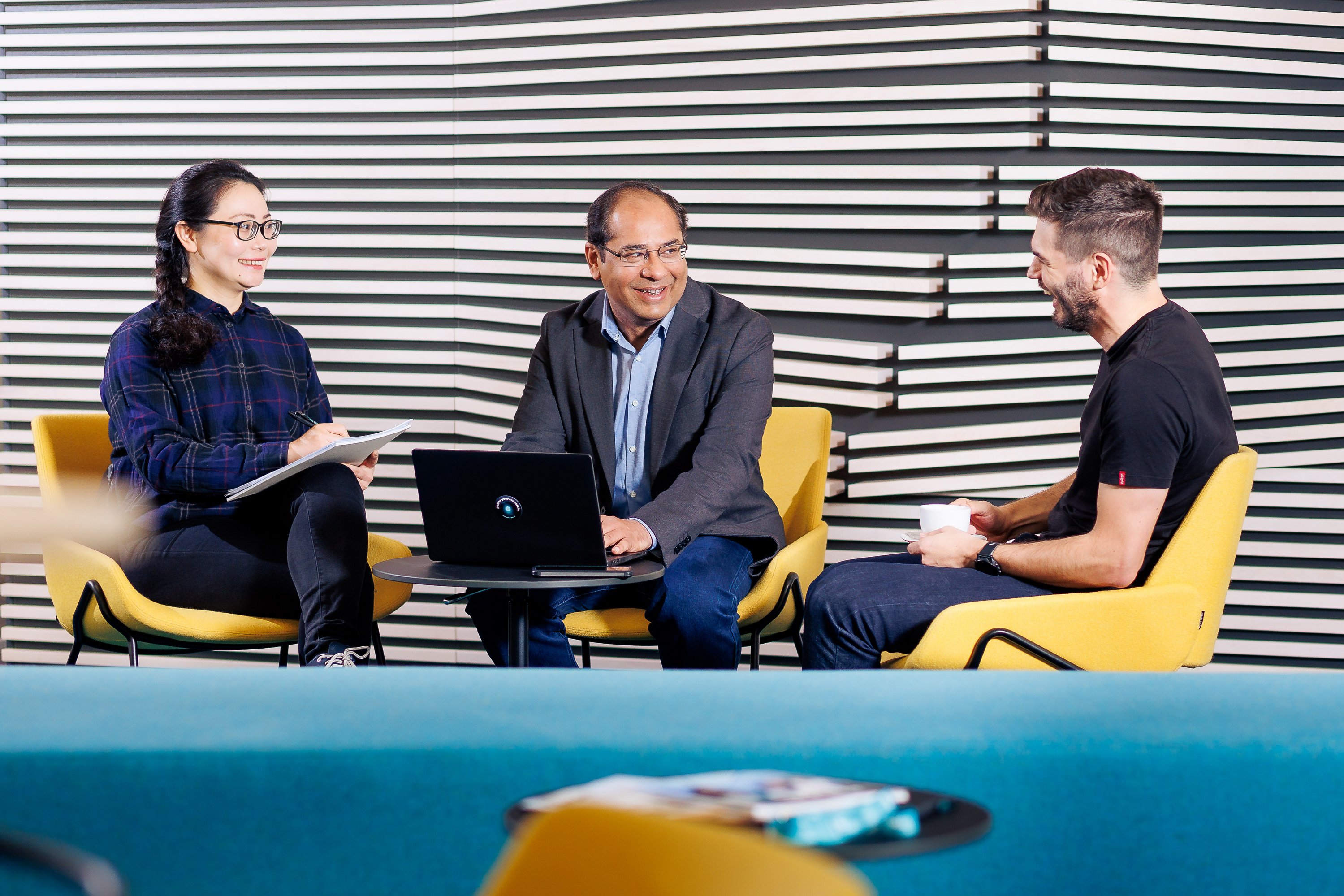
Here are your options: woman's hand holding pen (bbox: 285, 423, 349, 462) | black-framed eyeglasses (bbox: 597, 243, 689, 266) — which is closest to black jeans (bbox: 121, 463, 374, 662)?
woman's hand holding pen (bbox: 285, 423, 349, 462)

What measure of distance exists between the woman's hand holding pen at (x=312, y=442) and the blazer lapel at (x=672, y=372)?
96 centimetres

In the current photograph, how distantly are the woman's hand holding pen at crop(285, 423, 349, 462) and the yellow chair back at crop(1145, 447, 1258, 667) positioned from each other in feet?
7.44

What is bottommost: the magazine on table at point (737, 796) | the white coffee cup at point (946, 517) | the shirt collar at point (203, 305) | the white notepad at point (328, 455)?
the white coffee cup at point (946, 517)

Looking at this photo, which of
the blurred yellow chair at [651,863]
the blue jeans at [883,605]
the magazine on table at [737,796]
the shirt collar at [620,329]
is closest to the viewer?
the blurred yellow chair at [651,863]

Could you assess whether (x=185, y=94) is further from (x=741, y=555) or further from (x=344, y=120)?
(x=741, y=555)

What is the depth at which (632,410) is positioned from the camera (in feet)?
12.6

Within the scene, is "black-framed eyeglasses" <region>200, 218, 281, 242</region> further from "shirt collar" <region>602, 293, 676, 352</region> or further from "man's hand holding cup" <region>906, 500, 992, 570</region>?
"man's hand holding cup" <region>906, 500, 992, 570</region>

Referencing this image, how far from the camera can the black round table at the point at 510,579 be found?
2.73 metres

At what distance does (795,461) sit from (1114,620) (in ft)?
5.04

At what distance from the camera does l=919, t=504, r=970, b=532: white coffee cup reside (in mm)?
3137

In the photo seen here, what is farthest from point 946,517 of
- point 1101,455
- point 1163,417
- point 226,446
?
point 226,446

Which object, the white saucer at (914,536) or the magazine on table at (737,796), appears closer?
the magazine on table at (737,796)

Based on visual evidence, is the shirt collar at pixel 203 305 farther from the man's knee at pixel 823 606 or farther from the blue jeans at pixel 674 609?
the man's knee at pixel 823 606

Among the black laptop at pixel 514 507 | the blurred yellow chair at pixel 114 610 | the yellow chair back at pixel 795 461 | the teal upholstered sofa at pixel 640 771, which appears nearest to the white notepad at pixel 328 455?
the black laptop at pixel 514 507
